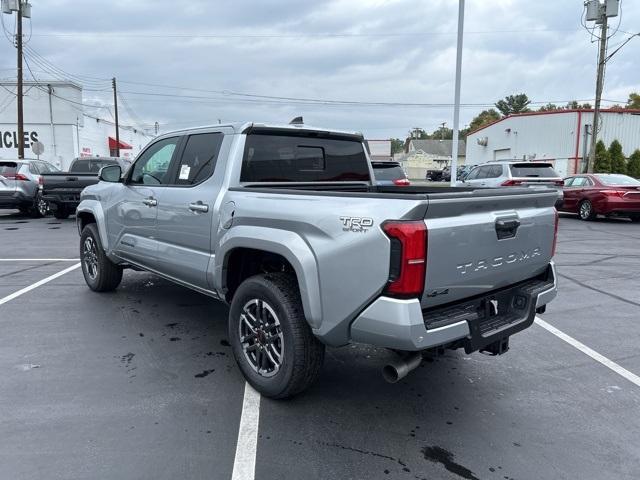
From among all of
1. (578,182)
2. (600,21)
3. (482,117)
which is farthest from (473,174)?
(482,117)

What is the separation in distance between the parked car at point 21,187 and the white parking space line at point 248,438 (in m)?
13.5

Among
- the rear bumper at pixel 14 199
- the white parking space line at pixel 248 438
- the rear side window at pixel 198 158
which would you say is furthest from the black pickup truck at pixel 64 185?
the white parking space line at pixel 248 438

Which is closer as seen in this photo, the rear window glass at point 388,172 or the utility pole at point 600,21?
the rear window glass at point 388,172

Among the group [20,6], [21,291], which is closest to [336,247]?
[21,291]

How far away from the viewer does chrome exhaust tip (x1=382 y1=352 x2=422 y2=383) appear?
3.04 meters

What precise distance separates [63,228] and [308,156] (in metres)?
11.1

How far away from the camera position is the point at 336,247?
3014 mm

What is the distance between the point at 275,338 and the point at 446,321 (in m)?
1.21

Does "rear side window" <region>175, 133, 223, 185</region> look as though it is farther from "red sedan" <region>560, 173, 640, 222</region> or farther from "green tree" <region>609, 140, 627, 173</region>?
"green tree" <region>609, 140, 627, 173</region>

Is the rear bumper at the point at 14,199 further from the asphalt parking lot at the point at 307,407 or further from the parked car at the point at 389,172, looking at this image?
the asphalt parking lot at the point at 307,407

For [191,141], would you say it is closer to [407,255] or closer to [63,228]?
[407,255]

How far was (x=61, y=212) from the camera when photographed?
613 inches

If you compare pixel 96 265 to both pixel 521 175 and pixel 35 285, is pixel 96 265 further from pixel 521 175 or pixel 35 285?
pixel 521 175

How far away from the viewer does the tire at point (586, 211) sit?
15.5 metres
